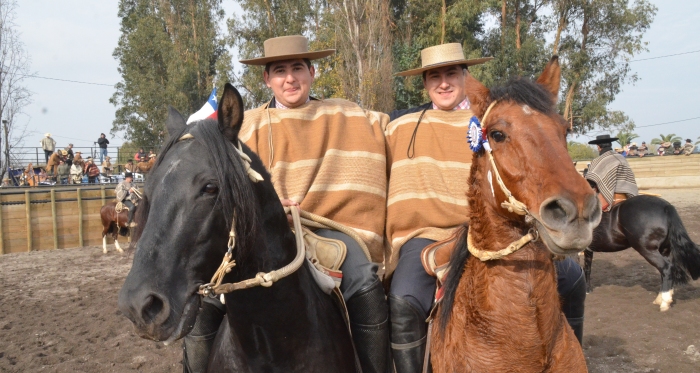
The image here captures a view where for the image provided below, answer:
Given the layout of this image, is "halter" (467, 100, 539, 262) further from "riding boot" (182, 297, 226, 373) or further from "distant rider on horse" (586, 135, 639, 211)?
"distant rider on horse" (586, 135, 639, 211)

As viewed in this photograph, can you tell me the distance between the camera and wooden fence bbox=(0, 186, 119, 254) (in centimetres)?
1500

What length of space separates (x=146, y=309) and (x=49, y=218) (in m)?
16.4

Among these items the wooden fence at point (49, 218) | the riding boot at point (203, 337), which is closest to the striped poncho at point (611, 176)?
the riding boot at point (203, 337)

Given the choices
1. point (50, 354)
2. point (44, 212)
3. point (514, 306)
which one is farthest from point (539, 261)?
point (44, 212)

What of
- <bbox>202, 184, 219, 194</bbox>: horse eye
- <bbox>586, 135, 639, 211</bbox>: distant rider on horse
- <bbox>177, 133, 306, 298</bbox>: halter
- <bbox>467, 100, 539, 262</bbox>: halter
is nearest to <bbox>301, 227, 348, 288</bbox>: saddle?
<bbox>177, 133, 306, 298</bbox>: halter

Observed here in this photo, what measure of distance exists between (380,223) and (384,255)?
322 millimetres

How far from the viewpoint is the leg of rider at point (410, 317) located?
282cm

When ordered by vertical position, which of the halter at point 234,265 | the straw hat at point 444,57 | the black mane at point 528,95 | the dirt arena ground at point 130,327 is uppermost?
the straw hat at point 444,57

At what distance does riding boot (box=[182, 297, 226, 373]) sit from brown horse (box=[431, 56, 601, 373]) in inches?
52.2

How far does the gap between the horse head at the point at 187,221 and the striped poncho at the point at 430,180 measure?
1515mm

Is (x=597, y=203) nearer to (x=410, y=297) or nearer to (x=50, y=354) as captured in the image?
(x=410, y=297)

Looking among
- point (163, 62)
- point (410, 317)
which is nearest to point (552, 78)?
point (410, 317)

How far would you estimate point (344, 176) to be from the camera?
3.53 m

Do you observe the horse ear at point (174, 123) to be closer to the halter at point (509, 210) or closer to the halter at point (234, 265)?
the halter at point (234, 265)
